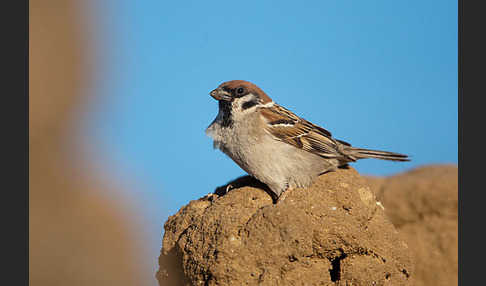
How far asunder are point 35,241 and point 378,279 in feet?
42.9

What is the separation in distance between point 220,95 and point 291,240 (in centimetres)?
188

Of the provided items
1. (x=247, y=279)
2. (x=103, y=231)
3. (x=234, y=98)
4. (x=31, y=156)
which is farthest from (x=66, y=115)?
(x=247, y=279)

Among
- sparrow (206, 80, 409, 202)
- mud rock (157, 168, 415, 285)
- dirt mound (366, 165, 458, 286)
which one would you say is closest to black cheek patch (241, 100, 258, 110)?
sparrow (206, 80, 409, 202)

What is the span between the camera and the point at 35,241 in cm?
1474

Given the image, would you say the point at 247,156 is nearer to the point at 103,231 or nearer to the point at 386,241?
the point at 386,241

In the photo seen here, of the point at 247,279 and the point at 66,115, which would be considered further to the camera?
the point at 66,115

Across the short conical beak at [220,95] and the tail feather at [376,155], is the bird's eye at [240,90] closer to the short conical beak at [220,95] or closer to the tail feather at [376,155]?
the short conical beak at [220,95]

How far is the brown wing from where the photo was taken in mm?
5320

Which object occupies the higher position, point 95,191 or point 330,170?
point 330,170

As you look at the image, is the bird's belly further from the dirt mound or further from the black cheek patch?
the dirt mound

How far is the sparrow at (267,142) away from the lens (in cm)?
506

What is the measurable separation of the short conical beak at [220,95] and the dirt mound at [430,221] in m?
4.29

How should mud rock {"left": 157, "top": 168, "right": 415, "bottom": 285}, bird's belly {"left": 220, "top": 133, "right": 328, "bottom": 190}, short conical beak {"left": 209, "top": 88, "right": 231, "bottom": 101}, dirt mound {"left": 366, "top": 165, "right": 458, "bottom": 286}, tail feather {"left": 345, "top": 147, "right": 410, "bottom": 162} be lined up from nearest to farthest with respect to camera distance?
mud rock {"left": 157, "top": 168, "right": 415, "bottom": 285}, bird's belly {"left": 220, "top": 133, "right": 328, "bottom": 190}, short conical beak {"left": 209, "top": 88, "right": 231, "bottom": 101}, tail feather {"left": 345, "top": 147, "right": 410, "bottom": 162}, dirt mound {"left": 366, "top": 165, "right": 458, "bottom": 286}

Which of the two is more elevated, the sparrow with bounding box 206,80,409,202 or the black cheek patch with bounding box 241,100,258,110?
the black cheek patch with bounding box 241,100,258,110
